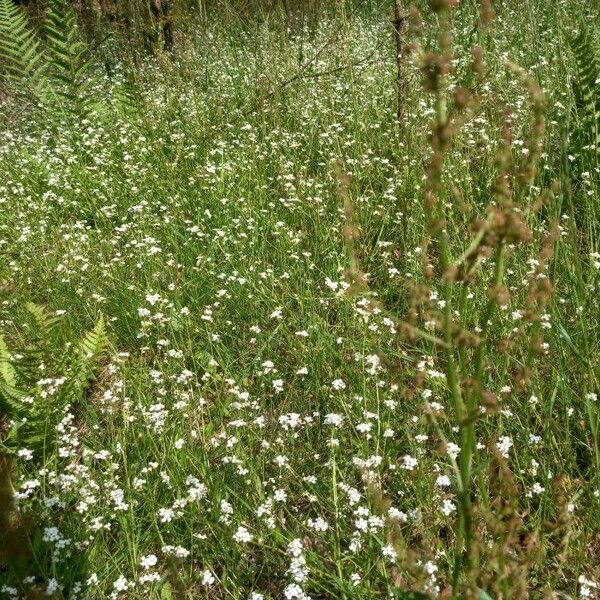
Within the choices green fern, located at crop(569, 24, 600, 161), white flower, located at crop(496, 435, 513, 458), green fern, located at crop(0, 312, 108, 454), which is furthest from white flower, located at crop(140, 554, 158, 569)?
green fern, located at crop(569, 24, 600, 161)

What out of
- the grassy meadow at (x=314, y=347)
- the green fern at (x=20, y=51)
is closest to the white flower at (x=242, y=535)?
the grassy meadow at (x=314, y=347)

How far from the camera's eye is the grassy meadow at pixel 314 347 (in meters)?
1.37

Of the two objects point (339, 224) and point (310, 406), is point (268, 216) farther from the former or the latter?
point (310, 406)

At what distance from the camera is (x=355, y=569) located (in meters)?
2.07

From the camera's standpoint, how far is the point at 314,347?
9.66 feet

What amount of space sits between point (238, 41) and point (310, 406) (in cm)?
582

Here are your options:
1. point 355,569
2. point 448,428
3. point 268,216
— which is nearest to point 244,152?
point 268,216

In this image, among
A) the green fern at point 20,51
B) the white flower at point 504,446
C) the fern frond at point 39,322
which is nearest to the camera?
the white flower at point 504,446

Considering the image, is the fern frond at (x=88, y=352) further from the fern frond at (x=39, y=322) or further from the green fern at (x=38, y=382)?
the fern frond at (x=39, y=322)

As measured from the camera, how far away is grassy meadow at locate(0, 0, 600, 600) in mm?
1365

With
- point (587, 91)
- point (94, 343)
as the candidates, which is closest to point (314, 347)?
point (94, 343)

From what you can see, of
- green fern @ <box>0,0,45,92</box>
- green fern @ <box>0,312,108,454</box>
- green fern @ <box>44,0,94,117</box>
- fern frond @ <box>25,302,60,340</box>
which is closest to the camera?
green fern @ <box>0,312,108,454</box>

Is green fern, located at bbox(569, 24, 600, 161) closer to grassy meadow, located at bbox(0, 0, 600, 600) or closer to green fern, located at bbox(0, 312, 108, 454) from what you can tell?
grassy meadow, located at bbox(0, 0, 600, 600)

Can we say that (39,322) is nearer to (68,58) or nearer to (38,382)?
(38,382)
